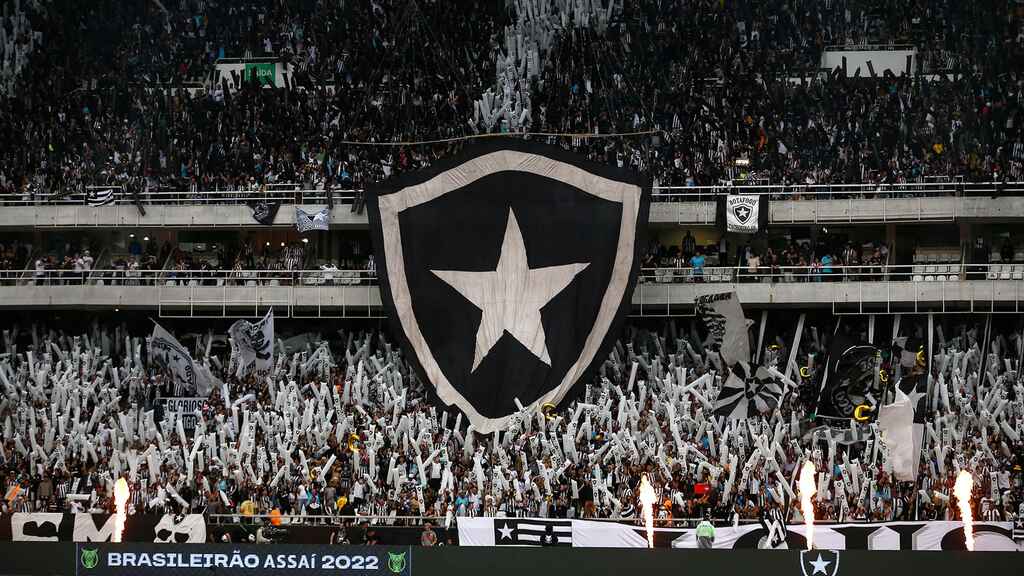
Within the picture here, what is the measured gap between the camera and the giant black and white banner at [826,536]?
28516 mm

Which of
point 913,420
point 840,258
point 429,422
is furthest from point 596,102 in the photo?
point 913,420

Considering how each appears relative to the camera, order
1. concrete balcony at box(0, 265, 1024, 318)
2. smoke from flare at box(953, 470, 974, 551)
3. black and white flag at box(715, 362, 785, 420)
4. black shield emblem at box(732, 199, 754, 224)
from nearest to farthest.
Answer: smoke from flare at box(953, 470, 974, 551), black and white flag at box(715, 362, 785, 420), concrete balcony at box(0, 265, 1024, 318), black shield emblem at box(732, 199, 754, 224)

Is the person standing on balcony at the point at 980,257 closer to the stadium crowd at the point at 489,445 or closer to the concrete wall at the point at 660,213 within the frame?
the concrete wall at the point at 660,213

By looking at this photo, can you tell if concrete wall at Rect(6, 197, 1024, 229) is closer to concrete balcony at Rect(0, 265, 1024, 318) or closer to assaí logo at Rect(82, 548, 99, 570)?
concrete balcony at Rect(0, 265, 1024, 318)

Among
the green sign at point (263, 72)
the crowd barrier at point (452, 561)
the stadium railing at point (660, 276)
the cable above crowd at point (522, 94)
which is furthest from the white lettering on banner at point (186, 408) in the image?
the green sign at point (263, 72)

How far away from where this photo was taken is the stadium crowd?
32750 mm

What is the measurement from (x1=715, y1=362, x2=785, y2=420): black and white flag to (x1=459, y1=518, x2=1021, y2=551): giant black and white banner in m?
6.89

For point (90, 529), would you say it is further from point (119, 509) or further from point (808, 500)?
point (808, 500)

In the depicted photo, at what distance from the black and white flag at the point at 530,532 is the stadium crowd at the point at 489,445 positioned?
8.40 feet

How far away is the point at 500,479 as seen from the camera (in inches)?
1303

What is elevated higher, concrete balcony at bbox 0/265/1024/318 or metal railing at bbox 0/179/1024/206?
metal railing at bbox 0/179/1024/206

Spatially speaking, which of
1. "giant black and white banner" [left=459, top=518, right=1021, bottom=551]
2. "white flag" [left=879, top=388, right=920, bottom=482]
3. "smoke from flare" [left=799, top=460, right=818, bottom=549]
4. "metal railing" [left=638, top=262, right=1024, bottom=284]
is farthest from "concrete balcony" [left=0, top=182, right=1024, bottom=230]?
"smoke from flare" [left=799, top=460, right=818, bottom=549]

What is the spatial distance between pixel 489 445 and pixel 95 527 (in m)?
9.79

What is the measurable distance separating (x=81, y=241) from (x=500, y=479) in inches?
748
